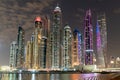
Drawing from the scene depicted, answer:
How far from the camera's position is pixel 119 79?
2809 cm

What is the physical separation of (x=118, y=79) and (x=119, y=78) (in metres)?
0.37

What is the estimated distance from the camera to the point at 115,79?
28344 millimetres

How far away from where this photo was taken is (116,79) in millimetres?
28359

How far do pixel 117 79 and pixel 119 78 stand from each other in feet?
1.14

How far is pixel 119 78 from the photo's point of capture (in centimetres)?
2858

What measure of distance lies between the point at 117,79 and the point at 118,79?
124mm

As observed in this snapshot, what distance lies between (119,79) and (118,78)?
1.90 feet

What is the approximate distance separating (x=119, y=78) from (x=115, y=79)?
51cm

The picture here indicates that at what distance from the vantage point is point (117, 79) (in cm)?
2834

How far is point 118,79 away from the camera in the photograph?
28.2 meters

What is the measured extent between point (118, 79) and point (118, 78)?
1.42ft

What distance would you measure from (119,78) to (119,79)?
50 centimetres

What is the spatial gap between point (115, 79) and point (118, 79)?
29cm

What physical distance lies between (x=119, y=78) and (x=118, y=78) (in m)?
0.12
